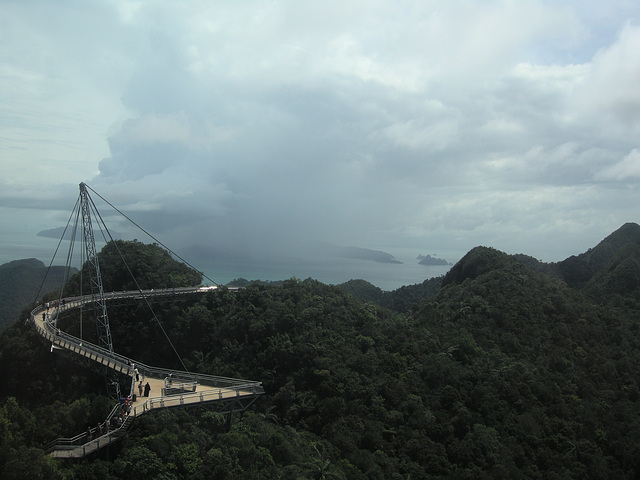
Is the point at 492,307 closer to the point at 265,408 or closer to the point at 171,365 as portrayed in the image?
the point at 265,408

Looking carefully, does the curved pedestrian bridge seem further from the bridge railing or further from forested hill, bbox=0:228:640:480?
forested hill, bbox=0:228:640:480

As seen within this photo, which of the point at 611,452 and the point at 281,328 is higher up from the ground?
the point at 281,328

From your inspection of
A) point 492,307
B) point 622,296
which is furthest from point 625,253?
point 492,307

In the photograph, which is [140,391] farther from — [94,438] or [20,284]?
[20,284]

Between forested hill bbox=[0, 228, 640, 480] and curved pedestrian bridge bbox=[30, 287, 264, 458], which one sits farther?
forested hill bbox=[0, 228, 640, 480]

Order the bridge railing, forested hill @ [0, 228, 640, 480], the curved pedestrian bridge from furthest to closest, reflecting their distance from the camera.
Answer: forested hill @ [0, 228, 640, 480], the curved pedestrian bridge, the bridge railing

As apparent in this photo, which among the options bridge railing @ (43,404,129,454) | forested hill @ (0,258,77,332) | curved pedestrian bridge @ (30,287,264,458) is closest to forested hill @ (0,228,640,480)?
bridge railing @ (43,404,129,454)
